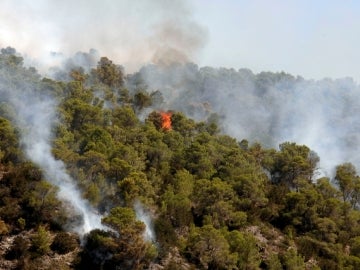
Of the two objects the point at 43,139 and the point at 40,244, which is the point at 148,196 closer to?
the point at 40,244

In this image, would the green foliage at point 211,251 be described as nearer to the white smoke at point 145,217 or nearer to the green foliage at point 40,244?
the white smoke at point 145,217

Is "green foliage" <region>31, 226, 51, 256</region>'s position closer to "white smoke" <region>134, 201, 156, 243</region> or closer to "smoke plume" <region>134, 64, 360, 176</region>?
"white smoke" <region>134, 201, 156, 243</region>

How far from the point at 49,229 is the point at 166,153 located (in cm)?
2215

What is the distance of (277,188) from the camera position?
228ft

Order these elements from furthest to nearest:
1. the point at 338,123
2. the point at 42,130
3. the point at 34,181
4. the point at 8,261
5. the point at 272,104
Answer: the point at 272,104 < the point at 338,123 < the point at 42,130 < the point at 34,181 < the point at 8,261

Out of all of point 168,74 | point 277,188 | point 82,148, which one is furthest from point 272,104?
point 82,148

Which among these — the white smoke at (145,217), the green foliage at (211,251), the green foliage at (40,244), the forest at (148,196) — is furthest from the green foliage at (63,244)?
the green foliage at (211,251)

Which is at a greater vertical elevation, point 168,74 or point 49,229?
point 168,74

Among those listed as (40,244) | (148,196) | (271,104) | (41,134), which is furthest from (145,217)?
(271,104)

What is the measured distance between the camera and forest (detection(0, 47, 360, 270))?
47.4m

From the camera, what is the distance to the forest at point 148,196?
155 feet

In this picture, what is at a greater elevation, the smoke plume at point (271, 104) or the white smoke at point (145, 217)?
the smoke plume at point (271, 104)

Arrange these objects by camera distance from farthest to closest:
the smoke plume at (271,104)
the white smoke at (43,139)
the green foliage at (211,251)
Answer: the smoke plume at (271,104), the white smoke at (43,139), the green foliage at (211,251)

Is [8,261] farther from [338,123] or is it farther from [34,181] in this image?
[338,123]
